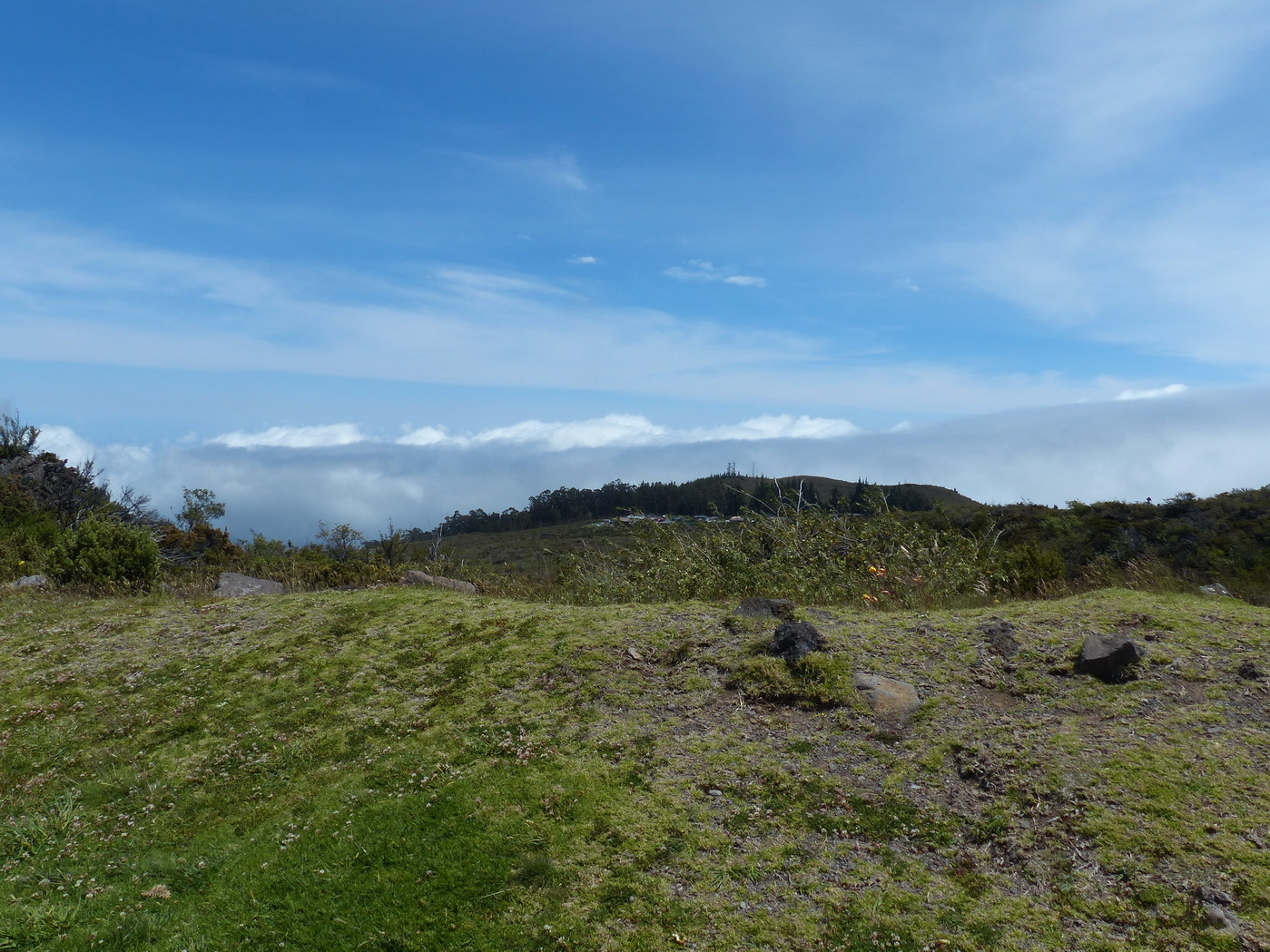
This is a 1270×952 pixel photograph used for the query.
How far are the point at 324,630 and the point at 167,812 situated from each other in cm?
331

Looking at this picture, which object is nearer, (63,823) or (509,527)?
(63,823)

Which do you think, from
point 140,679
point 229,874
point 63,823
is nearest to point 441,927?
point 229,874

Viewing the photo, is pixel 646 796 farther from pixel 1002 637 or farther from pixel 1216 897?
pixel 1002 637

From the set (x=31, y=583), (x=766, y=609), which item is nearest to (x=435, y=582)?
(x=766, y=609)

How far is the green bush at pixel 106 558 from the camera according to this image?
1351 cm

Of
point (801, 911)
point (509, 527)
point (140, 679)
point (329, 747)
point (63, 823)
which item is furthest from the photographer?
point (509, 527)

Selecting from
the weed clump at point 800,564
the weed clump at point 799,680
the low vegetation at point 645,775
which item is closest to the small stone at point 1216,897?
the low vegetation at point 645,775

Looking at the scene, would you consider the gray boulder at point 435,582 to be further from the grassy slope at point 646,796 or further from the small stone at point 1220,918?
the small stone at point 1220,918

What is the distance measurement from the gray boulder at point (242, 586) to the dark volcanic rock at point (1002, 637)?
11.1 metres

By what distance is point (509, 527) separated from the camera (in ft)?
263

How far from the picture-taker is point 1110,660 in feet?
21.0

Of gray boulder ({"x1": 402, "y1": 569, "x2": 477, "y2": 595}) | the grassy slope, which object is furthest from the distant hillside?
the grassy slope

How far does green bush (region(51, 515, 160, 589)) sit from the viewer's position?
44.3ft

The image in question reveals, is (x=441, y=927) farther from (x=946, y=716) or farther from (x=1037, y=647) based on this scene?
(x=1037, y=647)
